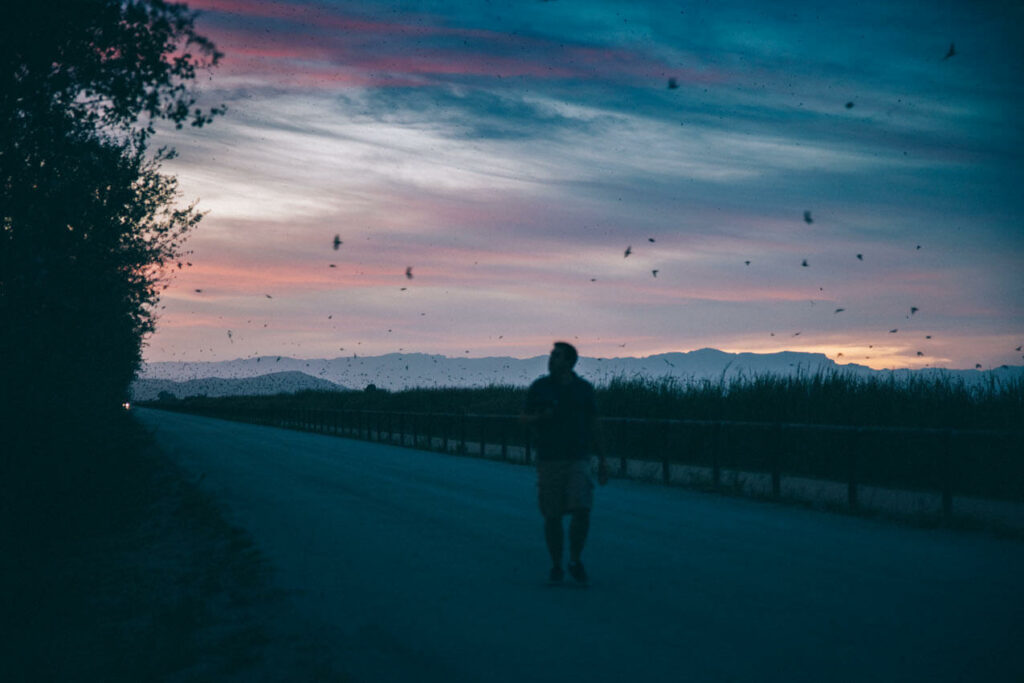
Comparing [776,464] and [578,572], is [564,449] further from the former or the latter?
[776,464]

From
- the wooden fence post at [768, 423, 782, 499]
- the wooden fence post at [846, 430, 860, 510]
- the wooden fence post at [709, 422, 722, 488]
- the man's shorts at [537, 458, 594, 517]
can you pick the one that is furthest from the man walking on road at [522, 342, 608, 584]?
the wooden fence post at [709, 422, 722, 488]

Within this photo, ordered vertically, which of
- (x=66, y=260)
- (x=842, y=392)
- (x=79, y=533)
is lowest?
(x=79, y=533)

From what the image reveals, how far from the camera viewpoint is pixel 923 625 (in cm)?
688

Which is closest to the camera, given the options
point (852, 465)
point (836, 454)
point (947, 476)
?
point (947, 476)

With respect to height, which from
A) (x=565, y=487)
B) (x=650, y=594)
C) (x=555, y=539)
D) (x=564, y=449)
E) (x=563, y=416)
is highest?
(x=563, y=416)

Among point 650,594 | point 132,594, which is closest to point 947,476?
point 650,594

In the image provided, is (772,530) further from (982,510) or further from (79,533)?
(79,533)

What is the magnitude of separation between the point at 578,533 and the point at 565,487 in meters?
0.41

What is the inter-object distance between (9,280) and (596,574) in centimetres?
975

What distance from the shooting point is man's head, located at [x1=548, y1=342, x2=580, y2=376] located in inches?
348

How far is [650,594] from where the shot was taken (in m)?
8.02

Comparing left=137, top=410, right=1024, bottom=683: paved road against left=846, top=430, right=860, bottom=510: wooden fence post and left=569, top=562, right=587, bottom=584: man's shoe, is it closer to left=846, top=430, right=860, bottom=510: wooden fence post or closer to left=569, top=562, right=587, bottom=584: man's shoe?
left=569, top=562, right=587, bottom=584: man's shoe

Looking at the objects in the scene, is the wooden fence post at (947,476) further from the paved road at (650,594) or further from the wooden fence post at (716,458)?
the wooden fence post at (716,458)

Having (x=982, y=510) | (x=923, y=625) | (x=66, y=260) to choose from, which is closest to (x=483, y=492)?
(x=982, y=510)
